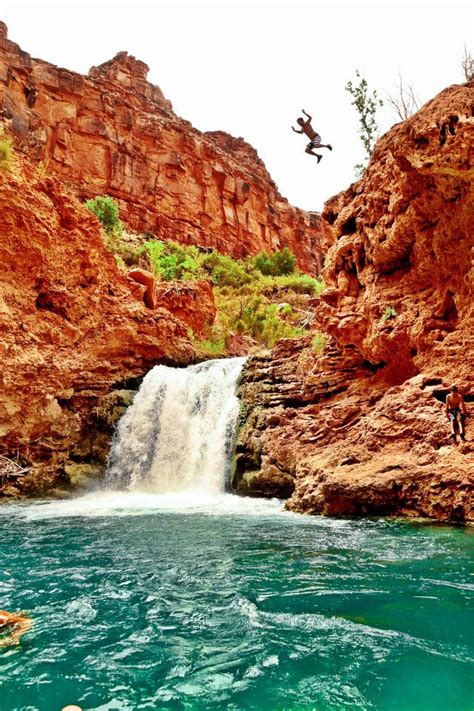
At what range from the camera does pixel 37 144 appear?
31234 mm

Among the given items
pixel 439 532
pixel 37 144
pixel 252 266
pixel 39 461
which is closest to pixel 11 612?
pixel 439 532

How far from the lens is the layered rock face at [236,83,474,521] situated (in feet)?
26.5

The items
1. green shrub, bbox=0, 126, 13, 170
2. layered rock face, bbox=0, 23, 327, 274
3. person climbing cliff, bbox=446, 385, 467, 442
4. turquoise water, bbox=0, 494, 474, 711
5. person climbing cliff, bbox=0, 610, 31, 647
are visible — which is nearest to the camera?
turquoise water, bbox=0, 494, 474, 711

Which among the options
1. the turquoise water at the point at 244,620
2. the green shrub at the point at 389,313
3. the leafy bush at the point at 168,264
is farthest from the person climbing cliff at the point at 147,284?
the turquoise water at the point at 244,620

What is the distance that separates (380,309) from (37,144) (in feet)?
95.2

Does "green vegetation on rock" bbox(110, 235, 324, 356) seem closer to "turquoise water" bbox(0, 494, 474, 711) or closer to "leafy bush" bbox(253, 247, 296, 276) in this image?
"leafy bush" bbox(253, 247, 296, 276)

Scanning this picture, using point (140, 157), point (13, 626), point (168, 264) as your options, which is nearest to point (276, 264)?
point (168, 264)

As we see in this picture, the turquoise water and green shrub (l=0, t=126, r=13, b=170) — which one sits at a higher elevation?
green shrub (l=0, t=126, r=13, b=170)

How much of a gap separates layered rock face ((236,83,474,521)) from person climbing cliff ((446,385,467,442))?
17 centimetres

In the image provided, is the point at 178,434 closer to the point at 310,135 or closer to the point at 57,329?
the point at 57,329

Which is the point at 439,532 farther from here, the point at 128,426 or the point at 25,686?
the point at 128,426

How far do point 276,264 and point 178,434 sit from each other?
2676 cm

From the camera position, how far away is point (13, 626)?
143 inches

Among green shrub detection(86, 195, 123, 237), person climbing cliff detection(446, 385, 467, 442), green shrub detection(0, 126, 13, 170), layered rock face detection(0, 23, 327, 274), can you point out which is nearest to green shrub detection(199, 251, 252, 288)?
layered rock face detection(0, 23, 327, 274)
